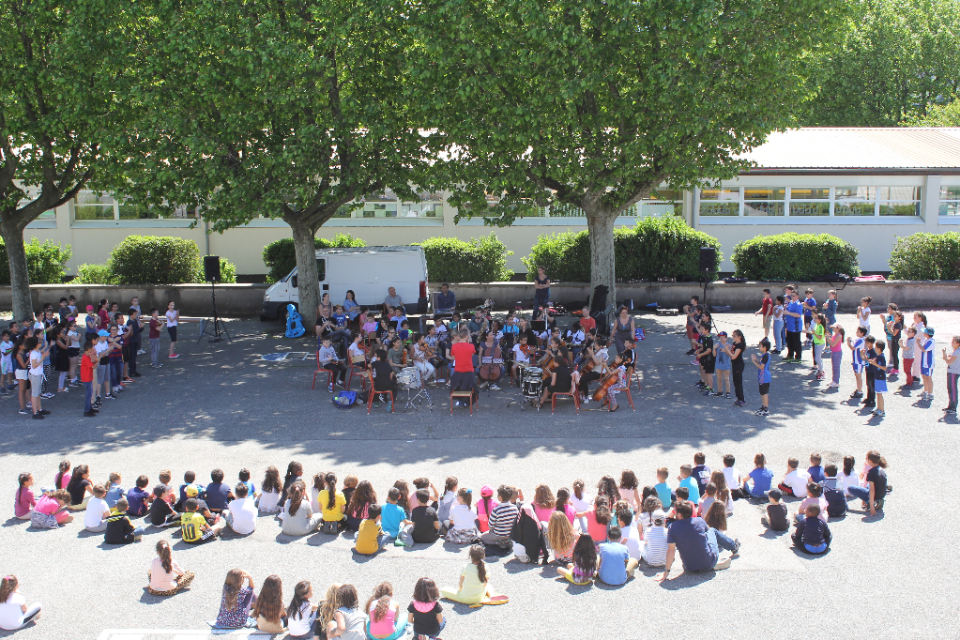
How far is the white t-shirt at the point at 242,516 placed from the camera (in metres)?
8.69

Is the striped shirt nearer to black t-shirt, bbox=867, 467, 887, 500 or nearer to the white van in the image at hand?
black t-shirt, bbox=867, 467, 887, 500

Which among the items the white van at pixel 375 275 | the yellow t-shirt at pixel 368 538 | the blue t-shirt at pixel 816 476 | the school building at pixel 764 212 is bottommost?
the yellow t-shirt at pixel 368 538

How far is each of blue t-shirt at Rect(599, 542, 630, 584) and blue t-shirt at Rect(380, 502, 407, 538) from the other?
93.0 inches

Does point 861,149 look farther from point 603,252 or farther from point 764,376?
point 764,376

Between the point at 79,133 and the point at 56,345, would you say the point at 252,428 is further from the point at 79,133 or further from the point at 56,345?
the point at 79,133

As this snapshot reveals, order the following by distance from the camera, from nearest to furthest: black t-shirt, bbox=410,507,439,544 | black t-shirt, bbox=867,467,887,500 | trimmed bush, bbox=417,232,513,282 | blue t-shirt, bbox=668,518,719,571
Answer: blue t-shirt, bbox=668,518,719,571 → black t-shirt, bbox=410,507,439,544 → black t-shirt, bbox=867,467,887,500 → trimmed bush, bbox=417,232,513,282

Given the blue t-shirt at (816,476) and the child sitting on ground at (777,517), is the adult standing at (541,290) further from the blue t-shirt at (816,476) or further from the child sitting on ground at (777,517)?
the child sitting on ground at (777,517)

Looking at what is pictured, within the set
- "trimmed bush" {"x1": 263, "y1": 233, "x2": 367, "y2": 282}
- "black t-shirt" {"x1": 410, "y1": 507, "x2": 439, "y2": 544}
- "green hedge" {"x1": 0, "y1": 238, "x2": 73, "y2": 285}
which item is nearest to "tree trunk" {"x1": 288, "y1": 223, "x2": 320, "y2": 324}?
"trimmed bush" {"x1": 263, "y1": 233, "x2": 367, "y2": 282}

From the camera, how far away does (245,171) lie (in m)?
17.9

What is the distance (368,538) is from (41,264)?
74.2ft

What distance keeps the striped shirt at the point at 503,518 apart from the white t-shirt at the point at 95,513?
4452 millimetres

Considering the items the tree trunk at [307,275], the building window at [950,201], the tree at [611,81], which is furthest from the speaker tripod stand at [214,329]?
the building window at [950,201]

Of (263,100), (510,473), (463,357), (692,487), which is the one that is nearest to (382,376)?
(463,357)

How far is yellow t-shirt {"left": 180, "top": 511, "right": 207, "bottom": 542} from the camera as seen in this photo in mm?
8469
